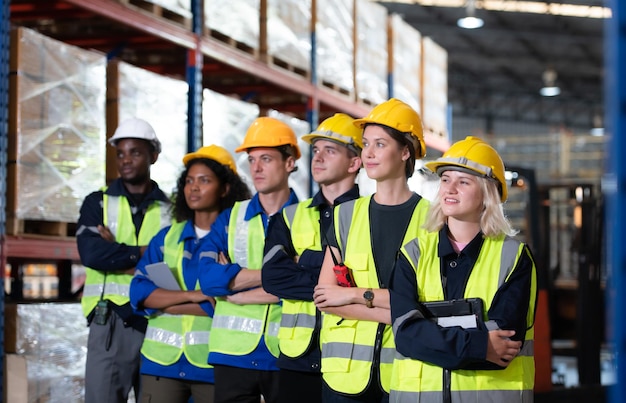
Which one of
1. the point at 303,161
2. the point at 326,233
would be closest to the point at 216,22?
the point at 303,161

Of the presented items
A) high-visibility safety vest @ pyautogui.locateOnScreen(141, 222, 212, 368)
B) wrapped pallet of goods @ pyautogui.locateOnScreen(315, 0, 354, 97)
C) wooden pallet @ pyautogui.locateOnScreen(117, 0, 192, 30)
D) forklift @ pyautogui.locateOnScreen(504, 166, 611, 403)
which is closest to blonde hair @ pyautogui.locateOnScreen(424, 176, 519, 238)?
high-visibility safety vest @ pyautogui.locateOnScreen(141, 222, 212, 368)

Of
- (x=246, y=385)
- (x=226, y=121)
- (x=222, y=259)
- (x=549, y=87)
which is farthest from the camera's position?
(x=549, y=87)

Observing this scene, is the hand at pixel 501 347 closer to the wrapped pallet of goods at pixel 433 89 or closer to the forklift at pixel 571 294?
the forklift at pixel 571 294

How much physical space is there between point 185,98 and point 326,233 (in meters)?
3.33

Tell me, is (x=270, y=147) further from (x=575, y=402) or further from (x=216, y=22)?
(x=575, y=402)

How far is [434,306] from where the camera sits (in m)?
3.24

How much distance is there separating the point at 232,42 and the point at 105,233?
299cm

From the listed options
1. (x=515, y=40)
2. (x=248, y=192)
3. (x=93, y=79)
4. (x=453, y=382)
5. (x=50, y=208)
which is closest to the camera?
(x=453, y=382)

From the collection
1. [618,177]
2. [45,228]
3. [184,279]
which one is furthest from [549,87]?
[618,177]

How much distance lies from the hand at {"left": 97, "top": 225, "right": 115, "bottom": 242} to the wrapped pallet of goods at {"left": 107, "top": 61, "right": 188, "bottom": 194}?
120 cm

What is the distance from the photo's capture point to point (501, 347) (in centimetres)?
310

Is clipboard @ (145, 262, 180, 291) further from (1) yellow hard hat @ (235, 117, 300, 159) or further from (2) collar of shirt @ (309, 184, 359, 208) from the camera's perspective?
(2) collar of shirt @ (309, 184, 359, 208)

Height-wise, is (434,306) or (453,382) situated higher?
(434,306)

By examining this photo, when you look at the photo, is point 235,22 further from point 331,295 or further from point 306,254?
point 331,295
